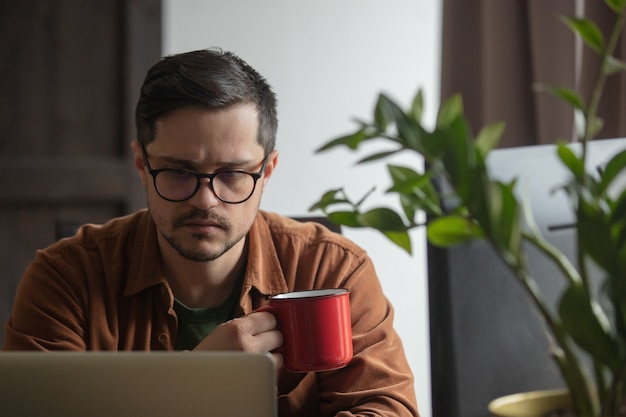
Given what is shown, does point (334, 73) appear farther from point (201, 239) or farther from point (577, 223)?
point (577, 223)

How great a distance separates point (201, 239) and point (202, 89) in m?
0.25

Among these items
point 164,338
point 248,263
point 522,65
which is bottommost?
point 164,338

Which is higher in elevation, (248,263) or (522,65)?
(522,65)

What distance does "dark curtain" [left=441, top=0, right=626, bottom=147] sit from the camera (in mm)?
2244

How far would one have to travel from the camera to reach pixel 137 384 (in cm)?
82

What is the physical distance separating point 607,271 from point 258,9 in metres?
2.49

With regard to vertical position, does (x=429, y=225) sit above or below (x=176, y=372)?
above

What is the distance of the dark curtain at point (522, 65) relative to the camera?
88.4 inches

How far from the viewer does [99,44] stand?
2635 millimetres

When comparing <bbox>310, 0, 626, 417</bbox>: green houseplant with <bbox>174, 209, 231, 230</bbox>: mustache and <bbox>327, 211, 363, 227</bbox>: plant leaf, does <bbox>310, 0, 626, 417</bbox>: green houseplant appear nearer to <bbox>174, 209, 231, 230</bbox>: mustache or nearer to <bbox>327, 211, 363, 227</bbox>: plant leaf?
<bbox>327, 211, 363, 227</bbox>: plant leaf

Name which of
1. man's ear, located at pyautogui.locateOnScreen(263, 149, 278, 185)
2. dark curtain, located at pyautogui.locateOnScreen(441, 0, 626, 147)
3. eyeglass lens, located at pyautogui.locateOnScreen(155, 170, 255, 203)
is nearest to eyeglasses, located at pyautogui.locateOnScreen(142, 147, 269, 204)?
eyeglass lens, located at pyautogui.locateOnScreen(155, 170, 255, 203)

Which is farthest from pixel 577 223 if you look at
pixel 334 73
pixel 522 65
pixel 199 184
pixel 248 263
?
pixel 334 73

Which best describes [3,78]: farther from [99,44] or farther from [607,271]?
[607,271]

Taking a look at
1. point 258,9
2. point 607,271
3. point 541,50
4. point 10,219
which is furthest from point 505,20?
point 607,271
